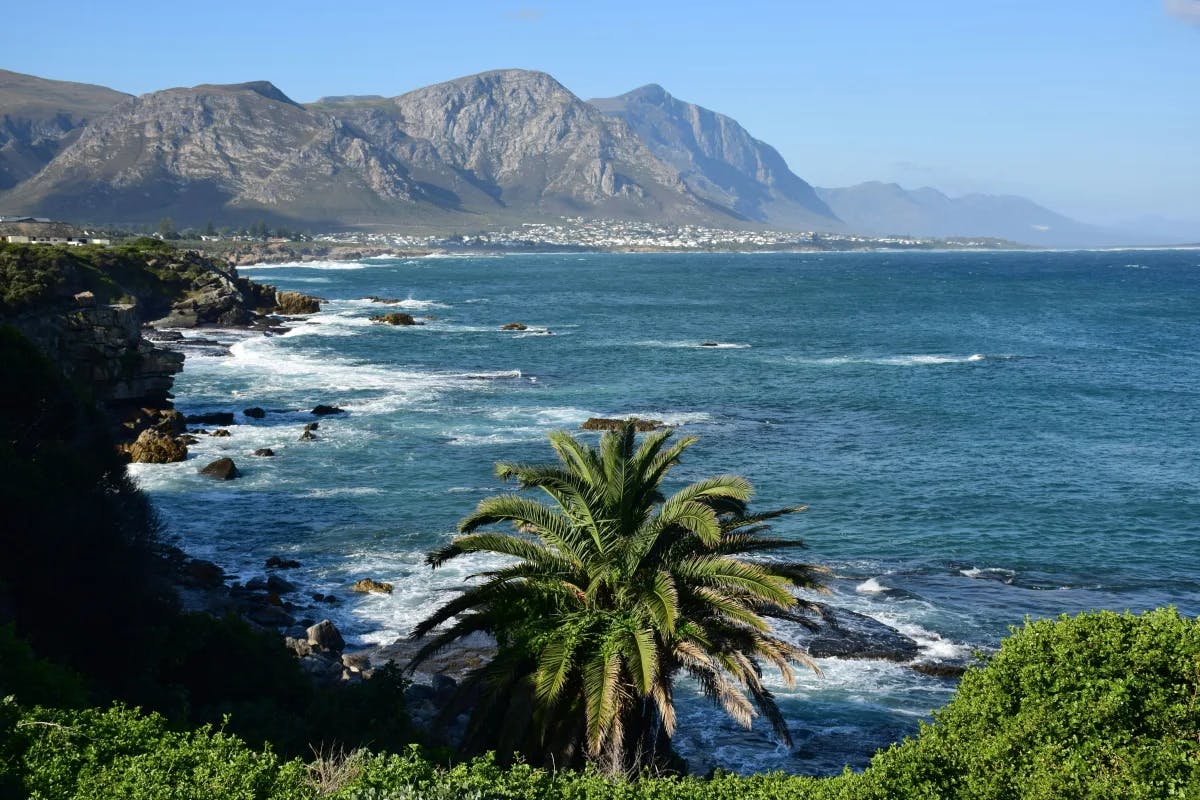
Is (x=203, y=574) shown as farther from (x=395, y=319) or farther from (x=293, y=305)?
(x=293, y=305)

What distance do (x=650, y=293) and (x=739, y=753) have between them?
131 meters

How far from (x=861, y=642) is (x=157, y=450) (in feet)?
102

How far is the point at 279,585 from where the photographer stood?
2994cm

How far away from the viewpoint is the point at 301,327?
9512 centimetres

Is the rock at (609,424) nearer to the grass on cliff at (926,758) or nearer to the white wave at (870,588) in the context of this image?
the white wave at (870,588)

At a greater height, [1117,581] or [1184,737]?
[1184,737]

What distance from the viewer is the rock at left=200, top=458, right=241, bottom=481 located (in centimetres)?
4141

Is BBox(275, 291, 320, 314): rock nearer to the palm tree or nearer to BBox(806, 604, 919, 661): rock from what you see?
BBox(806, 604, 919, 661): rock

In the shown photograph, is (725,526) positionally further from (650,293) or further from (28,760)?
(650,293)

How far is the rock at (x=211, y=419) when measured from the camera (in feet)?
171

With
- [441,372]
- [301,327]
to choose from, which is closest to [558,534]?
[441,372]

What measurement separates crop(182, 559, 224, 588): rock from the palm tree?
14.1m

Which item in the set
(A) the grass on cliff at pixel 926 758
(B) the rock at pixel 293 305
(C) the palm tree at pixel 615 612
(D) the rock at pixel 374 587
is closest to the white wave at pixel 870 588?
(C) the palm tree at pixel 615 612

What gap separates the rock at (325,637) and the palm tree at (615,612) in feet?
29.7
